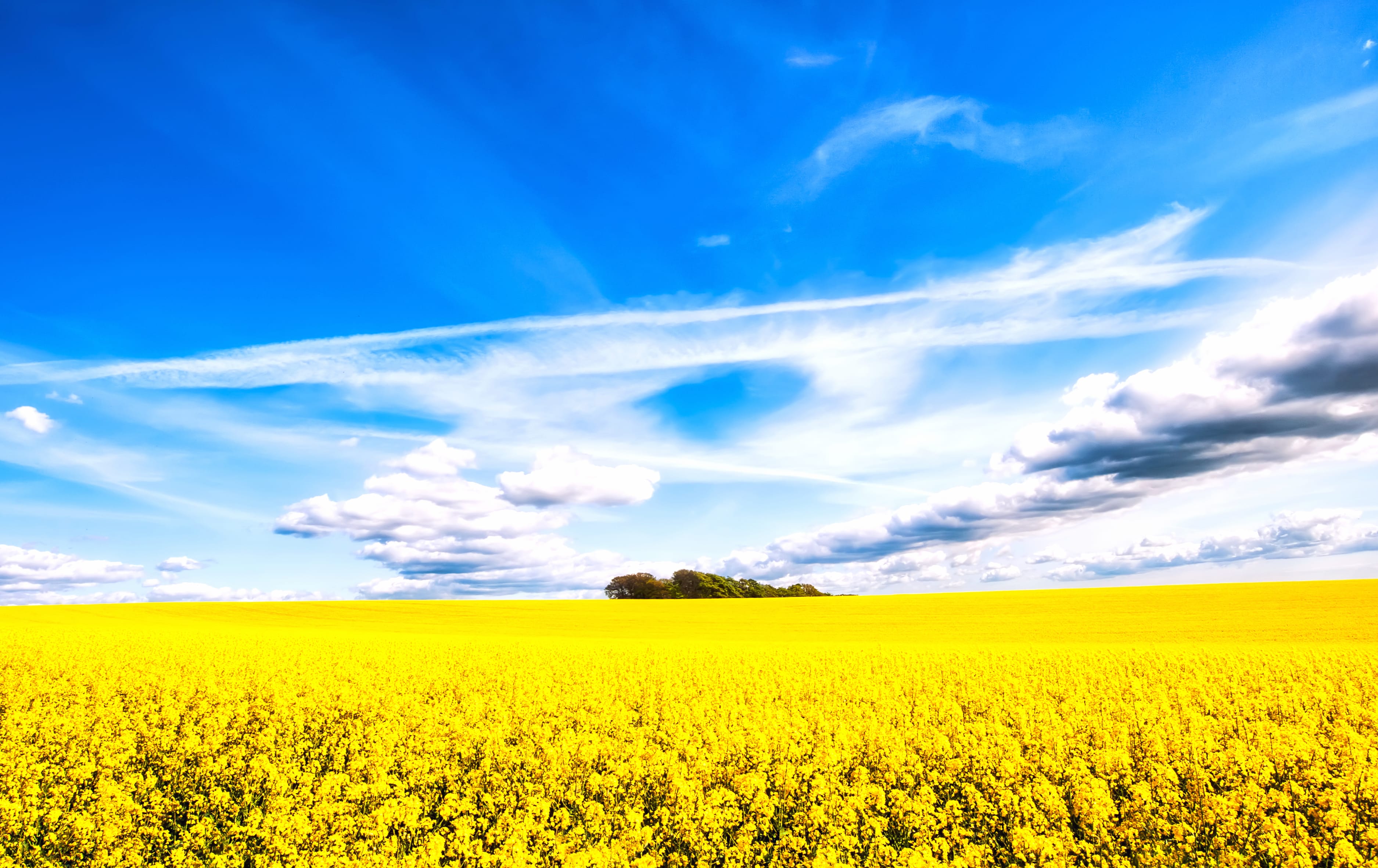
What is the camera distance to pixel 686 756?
933 cm

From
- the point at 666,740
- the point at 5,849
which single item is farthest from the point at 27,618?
the point at 666,740

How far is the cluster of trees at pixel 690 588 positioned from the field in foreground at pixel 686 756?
169 feet

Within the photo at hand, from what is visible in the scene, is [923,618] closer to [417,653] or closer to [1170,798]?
[417,653]

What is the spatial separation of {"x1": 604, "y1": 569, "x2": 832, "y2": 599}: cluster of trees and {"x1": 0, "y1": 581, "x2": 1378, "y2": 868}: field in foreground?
2027 inches

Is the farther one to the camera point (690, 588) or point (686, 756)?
point (690, 588)

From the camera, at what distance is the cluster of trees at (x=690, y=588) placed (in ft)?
230

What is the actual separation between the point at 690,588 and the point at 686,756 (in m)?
64.2

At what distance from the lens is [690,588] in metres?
72.6

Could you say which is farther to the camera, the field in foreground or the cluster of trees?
the cluster of trees

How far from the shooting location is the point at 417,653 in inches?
731

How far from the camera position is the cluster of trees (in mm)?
70062

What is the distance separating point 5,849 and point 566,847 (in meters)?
5.96

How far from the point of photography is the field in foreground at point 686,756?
693 centimetres

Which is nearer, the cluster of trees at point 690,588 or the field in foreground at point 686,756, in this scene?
the field in foreground at point 686,756
